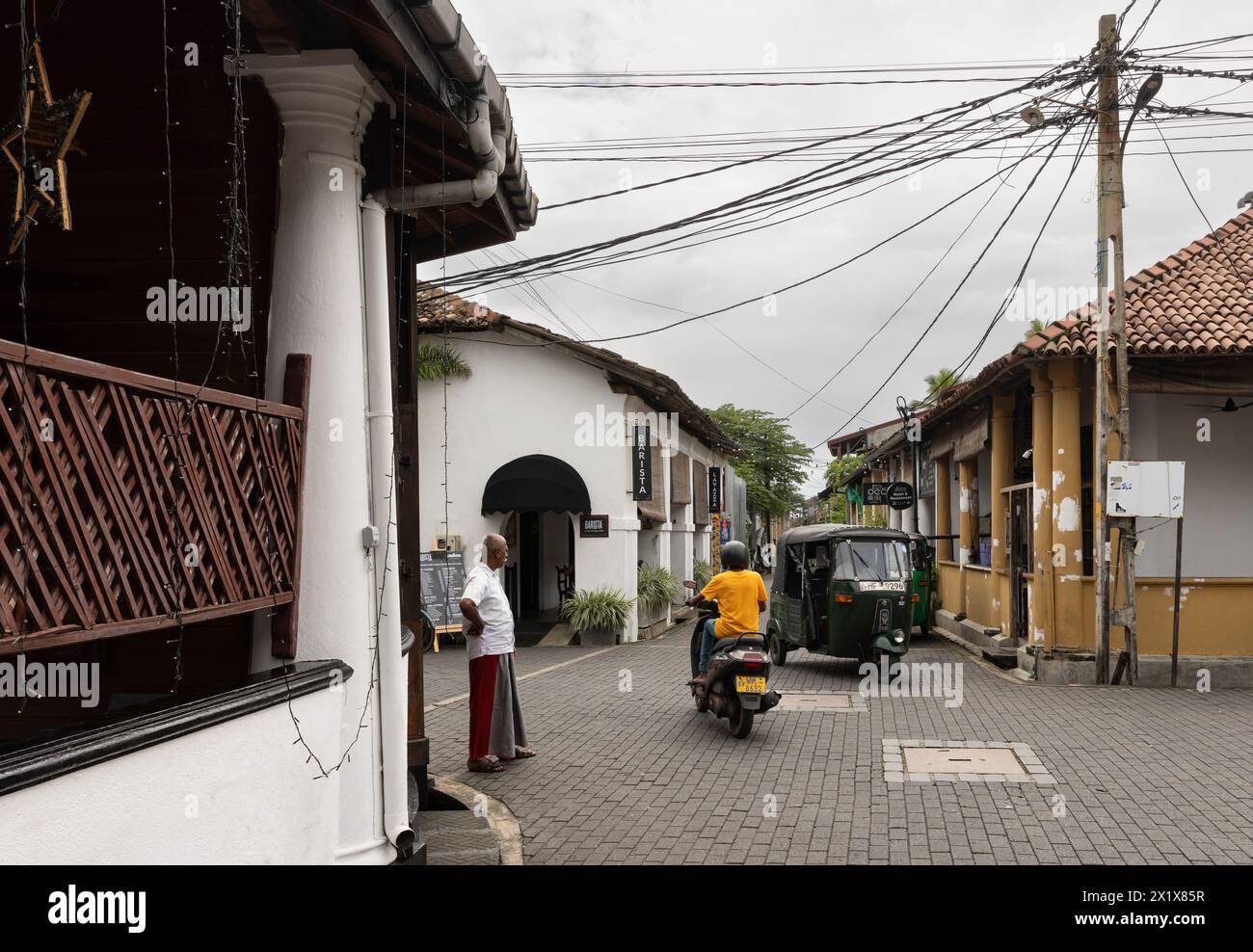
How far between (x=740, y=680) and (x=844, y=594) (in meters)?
5.27

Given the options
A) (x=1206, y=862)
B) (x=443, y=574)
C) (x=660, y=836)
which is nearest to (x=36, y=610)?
(x=660, y=836)

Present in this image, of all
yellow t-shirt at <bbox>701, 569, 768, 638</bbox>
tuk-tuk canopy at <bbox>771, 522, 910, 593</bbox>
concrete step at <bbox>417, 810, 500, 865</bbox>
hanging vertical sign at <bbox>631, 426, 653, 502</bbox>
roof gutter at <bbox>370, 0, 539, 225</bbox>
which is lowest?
concrete step at <bbox>417, 810, 500, 865</bbox>

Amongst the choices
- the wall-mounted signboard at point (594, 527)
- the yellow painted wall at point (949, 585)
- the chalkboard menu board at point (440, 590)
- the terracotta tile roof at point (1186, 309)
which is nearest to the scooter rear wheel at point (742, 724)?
the terracotta tile roof at point (1186, 309)

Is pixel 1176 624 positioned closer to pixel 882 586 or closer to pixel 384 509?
pixel 882 586

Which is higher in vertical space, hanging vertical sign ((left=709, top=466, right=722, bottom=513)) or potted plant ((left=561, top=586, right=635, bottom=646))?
hanging vertical sign ((left=709, top=466, right=722, bottom=513))

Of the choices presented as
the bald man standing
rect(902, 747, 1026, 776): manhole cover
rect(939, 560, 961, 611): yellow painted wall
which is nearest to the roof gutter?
the bald man standing

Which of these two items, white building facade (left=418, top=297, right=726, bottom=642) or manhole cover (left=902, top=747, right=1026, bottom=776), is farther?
white building facade (left=418, top=297, right=726, bottom=642)

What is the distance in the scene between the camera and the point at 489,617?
8.88 m

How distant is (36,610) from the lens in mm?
3180

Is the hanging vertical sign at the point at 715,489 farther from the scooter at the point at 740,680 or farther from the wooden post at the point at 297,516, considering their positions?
the wooden post at the point at 297,516

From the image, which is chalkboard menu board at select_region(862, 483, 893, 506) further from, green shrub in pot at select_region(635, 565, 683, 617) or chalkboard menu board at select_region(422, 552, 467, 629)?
chalkboard menu board at select_region(422, 552, 467, 629)

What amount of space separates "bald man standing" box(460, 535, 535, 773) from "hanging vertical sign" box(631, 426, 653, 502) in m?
11.6

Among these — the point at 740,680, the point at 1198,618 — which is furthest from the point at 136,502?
the point at 1198,618

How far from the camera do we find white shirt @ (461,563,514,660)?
8.80 metres
